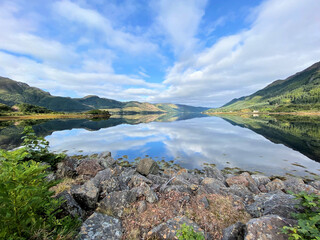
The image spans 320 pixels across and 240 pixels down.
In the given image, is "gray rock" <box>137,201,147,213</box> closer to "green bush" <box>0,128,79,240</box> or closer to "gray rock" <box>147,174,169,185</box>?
"green bush" <box>0,128,79,240</box>

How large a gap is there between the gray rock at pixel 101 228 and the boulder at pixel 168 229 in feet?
4.87

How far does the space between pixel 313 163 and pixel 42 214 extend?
34.9 m

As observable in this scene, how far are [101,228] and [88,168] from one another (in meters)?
9.32

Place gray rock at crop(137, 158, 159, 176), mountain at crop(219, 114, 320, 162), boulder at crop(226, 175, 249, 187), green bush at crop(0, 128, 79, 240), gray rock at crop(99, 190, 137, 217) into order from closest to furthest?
green bush at crop(0, 128, 79, 240), gray rock at crop(99, 190, 137, 217), boulder at crop(226, 175, 249, 187), gray rock at crop(137, 158, 159, 176), mountain at crop(219, 114, 320, 162)

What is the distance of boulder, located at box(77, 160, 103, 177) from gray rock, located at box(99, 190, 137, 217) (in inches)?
267

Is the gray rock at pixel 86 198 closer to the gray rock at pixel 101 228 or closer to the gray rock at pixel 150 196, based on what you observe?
the gray rock at pixel 101 228

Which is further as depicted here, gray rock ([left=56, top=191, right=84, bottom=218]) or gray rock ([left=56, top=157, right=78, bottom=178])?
gray rock ([left=56, top=157, right=78, bottom=178])

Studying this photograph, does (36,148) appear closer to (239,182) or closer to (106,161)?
(106,161)

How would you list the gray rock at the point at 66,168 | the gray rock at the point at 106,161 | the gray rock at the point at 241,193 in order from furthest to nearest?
the gray rock at the point at 106,161, the gray rock at the point at 66,168, the gray rock at the point at 241,193

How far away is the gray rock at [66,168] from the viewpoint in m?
12.1

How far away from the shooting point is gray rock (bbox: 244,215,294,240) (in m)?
4.71

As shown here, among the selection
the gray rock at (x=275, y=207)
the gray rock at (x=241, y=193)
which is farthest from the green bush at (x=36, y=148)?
the gray rock at (x=275, y=207)


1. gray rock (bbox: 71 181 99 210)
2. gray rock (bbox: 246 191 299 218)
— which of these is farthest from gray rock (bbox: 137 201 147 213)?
gray rock (bbox: 246 191 299 218)

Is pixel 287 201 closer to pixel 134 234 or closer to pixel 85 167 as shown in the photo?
pixel 134 234
